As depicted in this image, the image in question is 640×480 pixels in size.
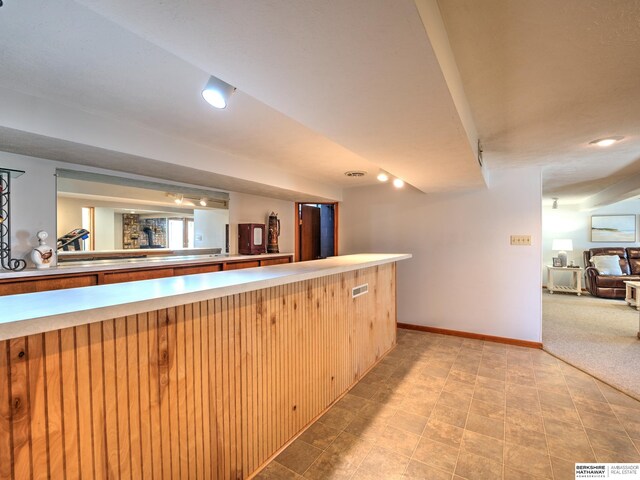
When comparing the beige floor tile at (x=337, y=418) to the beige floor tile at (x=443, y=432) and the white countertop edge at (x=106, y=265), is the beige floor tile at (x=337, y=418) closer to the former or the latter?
the beige floor tile at (x=443, y=432)

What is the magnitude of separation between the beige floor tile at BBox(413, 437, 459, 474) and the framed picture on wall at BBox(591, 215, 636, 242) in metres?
7.63

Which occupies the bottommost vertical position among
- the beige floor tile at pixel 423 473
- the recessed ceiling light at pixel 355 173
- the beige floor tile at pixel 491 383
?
the beige floor tile at pixel 423 473

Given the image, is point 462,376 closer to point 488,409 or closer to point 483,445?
point 488,409

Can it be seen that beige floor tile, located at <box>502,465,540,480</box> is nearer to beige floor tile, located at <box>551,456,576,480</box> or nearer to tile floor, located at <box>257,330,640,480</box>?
tile floor, located at <box>257,330,640,480</box>

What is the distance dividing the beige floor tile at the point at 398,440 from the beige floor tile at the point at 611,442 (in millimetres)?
1124

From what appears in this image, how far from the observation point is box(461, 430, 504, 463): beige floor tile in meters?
1.79

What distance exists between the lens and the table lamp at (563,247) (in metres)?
6.48

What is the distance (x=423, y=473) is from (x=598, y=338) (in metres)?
3.60

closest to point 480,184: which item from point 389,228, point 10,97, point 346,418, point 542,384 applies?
point 389,228

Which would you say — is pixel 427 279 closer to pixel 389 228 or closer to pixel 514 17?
pixel 389 228

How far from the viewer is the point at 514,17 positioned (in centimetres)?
114

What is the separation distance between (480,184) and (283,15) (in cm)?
320

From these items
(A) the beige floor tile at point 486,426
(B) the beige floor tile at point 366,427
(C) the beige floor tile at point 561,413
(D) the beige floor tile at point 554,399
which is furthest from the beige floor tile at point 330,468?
(D) the beige floor tile at point 554,399

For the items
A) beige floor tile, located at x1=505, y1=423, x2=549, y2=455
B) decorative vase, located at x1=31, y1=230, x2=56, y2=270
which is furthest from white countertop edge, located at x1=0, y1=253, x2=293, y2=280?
beige floor tile, located at x1=505, y1=423, x2=549, y2=455
